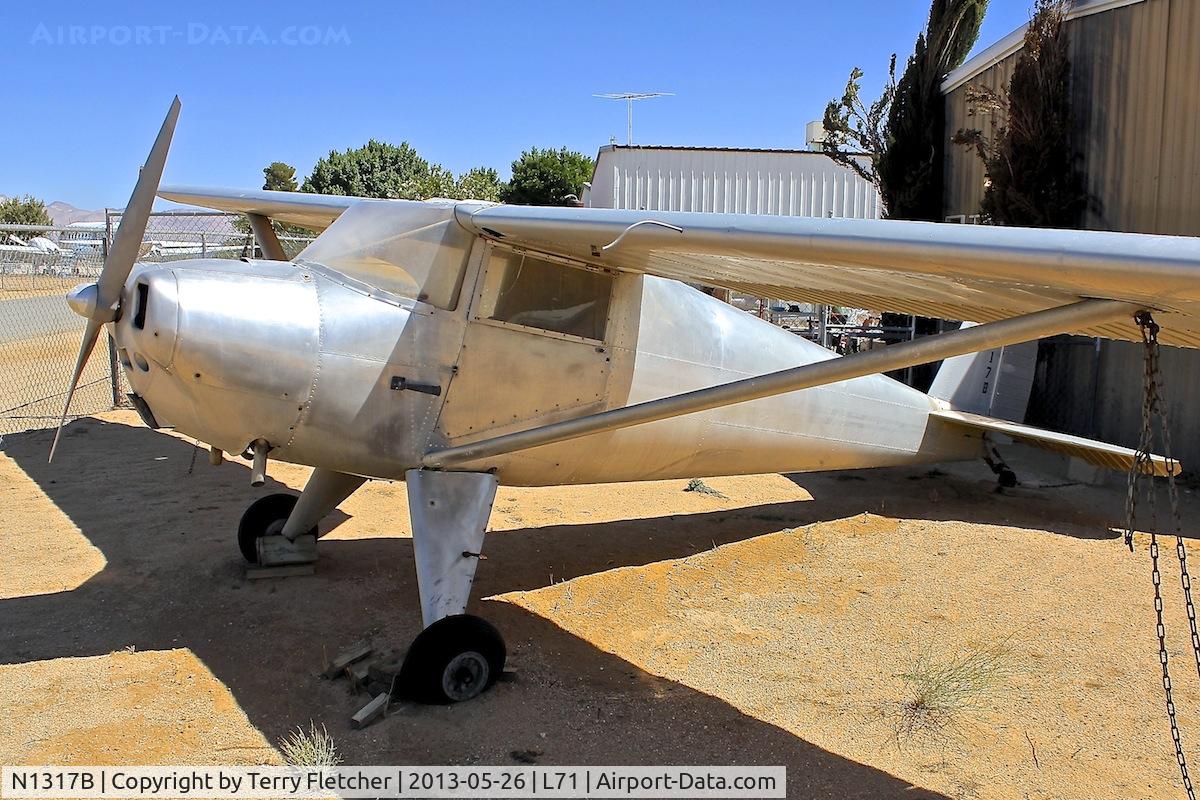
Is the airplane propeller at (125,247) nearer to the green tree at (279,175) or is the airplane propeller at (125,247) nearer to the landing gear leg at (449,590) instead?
the landing gear leg at (449,590)

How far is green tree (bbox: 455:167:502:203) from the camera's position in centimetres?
5417

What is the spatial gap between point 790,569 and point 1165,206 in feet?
22.1

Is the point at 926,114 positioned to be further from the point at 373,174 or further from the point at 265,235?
the point at 373,174

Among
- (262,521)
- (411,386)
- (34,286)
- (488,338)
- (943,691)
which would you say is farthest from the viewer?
(34,286)

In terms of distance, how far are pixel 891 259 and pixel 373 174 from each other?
5441 cm

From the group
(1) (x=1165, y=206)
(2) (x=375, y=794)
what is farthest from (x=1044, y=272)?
(1) (x=1165, y=206)

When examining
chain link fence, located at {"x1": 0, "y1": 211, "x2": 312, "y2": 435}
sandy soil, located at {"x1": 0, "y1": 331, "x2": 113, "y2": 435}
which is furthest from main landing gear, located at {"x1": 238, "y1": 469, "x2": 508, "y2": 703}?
sandy soil, located at {"x1": 0, "y1": 331, "x2": 113, "y2": 435}

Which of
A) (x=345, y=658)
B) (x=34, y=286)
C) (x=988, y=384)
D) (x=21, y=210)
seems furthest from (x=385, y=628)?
(x=21, y=210)

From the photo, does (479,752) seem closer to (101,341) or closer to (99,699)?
(99,699)

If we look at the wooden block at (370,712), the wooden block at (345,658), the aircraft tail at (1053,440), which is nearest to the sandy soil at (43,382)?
the wooden block at (345,658)

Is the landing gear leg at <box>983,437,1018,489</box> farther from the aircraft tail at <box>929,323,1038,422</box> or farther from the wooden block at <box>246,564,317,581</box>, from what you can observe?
the wooden block at <box>246,564,317,581</box>

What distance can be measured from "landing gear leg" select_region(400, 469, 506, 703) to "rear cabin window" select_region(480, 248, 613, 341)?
953 millimetres

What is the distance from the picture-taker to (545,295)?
197 inches

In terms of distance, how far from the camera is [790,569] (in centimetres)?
682
